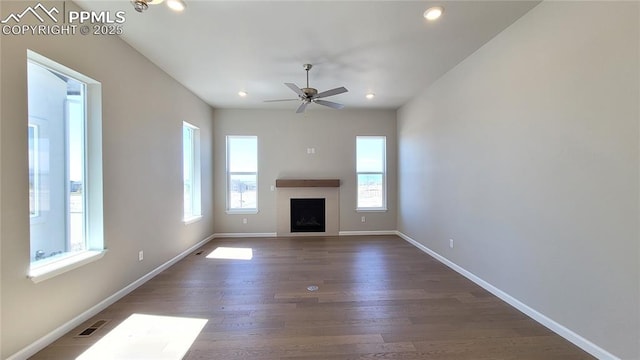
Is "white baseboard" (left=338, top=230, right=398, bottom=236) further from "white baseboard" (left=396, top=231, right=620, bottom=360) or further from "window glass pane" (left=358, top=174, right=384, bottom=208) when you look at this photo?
"white baseboard" (left=396, top=231, right=620, bottom=360)

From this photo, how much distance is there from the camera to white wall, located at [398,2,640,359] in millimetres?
1636

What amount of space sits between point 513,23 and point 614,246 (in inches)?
83.2

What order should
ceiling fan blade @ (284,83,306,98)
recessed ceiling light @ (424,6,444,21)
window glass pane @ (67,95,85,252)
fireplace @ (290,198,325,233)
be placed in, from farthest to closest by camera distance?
1. fireplace @ (290,198,325,233)
2. ceiling fan blade @ (284,83,306,98)
3. window glass pane @ (67,95,85,252)
4. recessed ceiling light @ (424,6,444,21)

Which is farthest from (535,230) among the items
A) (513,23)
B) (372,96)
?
(372,96)

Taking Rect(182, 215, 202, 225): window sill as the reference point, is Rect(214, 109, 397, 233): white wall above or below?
above

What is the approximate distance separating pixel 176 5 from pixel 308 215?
437 centimetres

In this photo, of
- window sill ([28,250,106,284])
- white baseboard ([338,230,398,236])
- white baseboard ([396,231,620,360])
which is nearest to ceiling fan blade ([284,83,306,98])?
window sill ([28,250,106,284])

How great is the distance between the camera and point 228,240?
16.9 feet

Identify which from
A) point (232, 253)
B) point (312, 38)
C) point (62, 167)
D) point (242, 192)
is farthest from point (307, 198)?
point (62, 167)

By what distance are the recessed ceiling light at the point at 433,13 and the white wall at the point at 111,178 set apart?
312 centimetres

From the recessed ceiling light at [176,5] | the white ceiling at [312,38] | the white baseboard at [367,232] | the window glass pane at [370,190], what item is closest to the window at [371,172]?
the window glass pane at [370,190]

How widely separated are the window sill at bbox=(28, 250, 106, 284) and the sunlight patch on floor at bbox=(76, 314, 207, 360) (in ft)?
2.09

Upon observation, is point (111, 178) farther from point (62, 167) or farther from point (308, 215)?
point (308, 215)

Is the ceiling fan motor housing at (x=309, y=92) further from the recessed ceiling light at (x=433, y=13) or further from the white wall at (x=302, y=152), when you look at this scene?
the white wall at (x=302, y=152)
